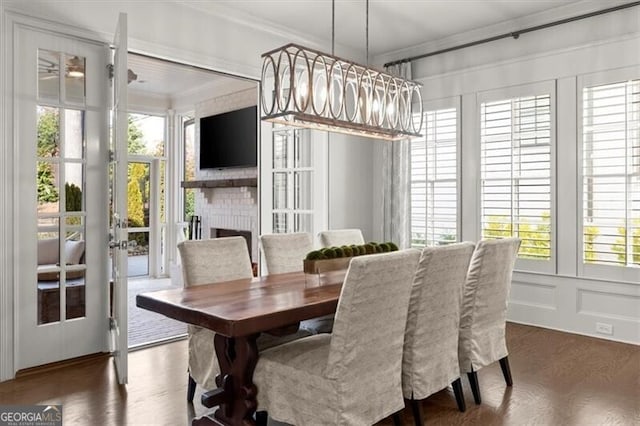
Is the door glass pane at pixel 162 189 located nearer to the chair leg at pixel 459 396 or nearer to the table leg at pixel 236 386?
the table leg at pixel 236 386

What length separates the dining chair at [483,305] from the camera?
293 centimetres

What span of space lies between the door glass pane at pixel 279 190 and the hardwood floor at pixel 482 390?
1757 millimetres

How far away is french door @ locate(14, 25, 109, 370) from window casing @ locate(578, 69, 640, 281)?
406 cm

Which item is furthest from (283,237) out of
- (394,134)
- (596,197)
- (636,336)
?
(636,336)

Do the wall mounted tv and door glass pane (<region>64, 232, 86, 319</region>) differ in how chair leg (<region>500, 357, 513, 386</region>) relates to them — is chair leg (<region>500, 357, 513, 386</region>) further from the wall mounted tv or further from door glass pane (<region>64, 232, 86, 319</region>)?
the wall mounted tv

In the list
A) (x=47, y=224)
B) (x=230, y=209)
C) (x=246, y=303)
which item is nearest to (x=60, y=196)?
(x=47, y=224)

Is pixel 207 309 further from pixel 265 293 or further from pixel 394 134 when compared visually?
pixel 394 134

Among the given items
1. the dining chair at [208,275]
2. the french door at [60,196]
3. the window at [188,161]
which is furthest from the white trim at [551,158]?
the window at [188,161]

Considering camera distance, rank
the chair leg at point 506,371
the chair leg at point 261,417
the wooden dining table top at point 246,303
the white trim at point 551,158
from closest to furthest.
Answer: the wooden dining table top at point 246,303 < the chair leg at point 261,417 < the chair leg at point 506,371 < the white trim at point 551,158

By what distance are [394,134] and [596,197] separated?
2098 mm

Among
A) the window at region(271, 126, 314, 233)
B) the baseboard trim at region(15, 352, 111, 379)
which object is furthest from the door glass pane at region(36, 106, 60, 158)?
the window at region(271, 126, 314, 233)

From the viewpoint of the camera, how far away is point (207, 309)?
2.21 metres

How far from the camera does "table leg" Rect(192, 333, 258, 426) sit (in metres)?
2.33

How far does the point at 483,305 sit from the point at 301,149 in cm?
274
